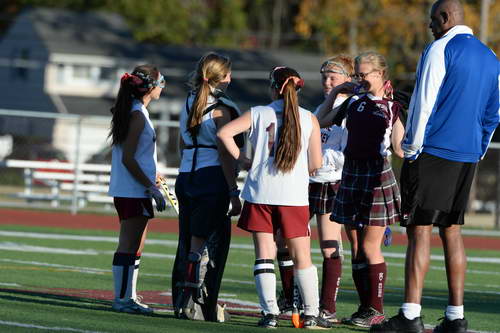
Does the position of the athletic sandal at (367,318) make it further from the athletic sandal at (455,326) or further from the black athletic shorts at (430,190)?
the black athletic shorts at (430,190)

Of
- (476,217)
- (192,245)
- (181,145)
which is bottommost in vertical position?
(476,217)

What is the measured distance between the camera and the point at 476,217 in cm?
2762

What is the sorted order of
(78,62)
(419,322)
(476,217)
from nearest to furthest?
1. (419,322)
2. (476,217)
3. (78,62)

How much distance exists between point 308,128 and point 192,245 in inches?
52.1

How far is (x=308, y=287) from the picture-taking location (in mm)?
8172

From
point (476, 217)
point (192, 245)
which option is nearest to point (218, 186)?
point (192, 245)

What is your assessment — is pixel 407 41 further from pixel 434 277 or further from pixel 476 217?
pixel 434 277

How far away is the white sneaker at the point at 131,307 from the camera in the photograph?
8961mm

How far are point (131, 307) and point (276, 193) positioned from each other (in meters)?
1.68

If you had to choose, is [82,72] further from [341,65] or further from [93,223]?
[341,65]

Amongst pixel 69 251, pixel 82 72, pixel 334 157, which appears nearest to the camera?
pixel 334 157

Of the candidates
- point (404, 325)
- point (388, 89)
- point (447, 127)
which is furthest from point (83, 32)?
point (404, 325)

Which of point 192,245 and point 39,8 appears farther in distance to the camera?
point 39,8

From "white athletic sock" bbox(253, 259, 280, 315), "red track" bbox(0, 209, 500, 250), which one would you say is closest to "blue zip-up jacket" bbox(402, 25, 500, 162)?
"white athletic sock" bbox(253, 259, 280, 315)
